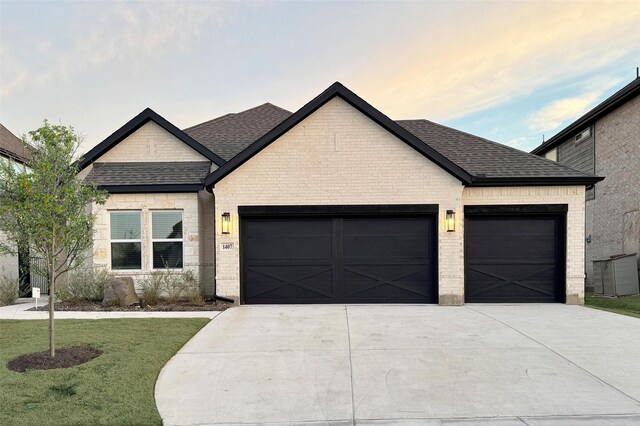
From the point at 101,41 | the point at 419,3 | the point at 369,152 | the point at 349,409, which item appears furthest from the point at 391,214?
the point at 101,41

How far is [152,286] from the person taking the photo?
10.0 metres

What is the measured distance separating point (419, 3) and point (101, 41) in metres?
12.4

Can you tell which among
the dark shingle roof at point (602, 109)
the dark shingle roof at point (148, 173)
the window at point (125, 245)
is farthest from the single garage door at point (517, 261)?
the window at point (125, 245)

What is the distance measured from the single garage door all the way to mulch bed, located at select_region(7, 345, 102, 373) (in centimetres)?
911

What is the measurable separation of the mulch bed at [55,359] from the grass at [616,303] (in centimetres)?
1214

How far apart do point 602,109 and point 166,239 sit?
731 inches

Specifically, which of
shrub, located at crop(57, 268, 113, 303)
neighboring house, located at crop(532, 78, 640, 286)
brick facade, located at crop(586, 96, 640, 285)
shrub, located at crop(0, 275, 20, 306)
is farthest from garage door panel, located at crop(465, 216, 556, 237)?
shrub, located at crop(0, 275, 20, 306)

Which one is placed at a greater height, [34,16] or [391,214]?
[34,16]

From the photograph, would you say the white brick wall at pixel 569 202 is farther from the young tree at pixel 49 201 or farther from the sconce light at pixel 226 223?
the young tree at pixel 49 201

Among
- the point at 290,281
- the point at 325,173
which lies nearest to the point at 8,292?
the point at 290,281

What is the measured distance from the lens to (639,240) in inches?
540

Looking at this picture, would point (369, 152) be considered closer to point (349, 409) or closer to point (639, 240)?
point (349, 409)

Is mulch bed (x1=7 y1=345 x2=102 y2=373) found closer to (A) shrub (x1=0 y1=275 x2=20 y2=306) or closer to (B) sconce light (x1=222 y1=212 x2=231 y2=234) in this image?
(B) sconce light (x1=222 y1=212 x2=231 y2=234)

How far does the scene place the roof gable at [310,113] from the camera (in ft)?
31.8
